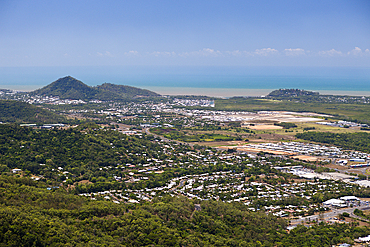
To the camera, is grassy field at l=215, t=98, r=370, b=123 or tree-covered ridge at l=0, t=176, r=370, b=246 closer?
tree-covered ridge at l=0, t=176, r=370, b=246

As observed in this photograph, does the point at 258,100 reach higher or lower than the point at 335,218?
higher

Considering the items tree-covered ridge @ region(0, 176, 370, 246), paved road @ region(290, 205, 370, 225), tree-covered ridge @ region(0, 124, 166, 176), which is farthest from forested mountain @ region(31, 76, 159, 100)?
paved road @ region(290, 205, 370, 225)

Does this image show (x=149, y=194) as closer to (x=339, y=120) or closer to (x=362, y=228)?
(x=362, y=228)

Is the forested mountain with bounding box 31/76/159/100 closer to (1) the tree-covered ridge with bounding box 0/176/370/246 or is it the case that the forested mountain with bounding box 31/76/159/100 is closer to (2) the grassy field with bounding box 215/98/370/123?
(2) the grassy field with bounding box 215/98/370/123

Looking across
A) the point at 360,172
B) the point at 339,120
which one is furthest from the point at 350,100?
the point at 360,172

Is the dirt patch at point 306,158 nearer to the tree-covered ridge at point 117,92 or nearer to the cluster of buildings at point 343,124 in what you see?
the cluster of buildings at point 343,124

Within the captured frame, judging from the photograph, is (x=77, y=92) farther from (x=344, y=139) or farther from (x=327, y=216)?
(x=327, y=216)
